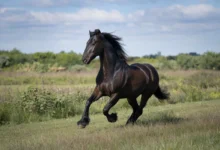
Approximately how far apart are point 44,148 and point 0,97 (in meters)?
9.06

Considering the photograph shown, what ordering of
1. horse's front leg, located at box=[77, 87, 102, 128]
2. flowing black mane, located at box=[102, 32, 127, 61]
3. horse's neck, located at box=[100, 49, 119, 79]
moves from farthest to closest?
flowing black mane, located at box=[102, 32, 127, 61] → horse's neck, located at box=[100, 49, 119, 79] → horse's front leg, located at box=[77, 87, 102, 128]

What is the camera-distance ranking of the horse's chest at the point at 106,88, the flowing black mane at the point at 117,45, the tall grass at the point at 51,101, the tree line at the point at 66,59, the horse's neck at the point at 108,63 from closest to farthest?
1. the horse's chest at the point at 106,88
2. the horse's neck at the point at 108,63
3. the flowing black mane at the point at 117,45
4. the tall grass at the point at 51,101
5. the tree line at the point at 66,59

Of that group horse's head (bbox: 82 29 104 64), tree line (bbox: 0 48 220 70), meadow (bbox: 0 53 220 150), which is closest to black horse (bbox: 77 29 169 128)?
horse's head (bbox: 82 29 104 64)

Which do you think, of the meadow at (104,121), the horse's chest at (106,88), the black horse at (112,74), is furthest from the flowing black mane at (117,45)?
the meadow at (104,121)

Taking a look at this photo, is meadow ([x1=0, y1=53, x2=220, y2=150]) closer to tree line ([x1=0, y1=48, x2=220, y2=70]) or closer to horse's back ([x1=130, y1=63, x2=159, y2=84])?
horse's back ([x1=130, y1=63, x2=159, y2=84])

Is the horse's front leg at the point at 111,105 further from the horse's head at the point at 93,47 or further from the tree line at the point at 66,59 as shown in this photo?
the tree line at the point at 66,59

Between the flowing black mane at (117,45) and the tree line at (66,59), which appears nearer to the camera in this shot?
the flowing black mane at (117,45)

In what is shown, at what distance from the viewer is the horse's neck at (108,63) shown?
33.6 feet

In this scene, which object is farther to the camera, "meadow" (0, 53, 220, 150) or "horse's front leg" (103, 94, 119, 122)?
"horse's front leg" (103, 94, 119, 122)

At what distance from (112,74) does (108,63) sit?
0.31 metres

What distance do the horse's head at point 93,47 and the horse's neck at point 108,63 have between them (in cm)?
18

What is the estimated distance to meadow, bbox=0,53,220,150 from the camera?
805 centimetres

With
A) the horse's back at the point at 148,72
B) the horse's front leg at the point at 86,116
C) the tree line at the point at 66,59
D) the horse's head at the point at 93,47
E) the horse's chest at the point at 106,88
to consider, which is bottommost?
the tree line at the point at 66,59

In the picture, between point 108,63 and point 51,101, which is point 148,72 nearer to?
point 108,63
